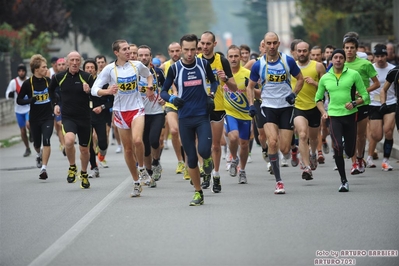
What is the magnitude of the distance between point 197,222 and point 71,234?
4.60ft

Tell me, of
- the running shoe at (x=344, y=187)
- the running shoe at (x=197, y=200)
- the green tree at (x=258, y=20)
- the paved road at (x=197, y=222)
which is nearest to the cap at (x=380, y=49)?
the paved road at (x=197, y=222)

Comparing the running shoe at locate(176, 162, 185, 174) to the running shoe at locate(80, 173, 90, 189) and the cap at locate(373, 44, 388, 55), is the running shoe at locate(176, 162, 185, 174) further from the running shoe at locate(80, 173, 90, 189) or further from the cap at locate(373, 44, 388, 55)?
the cap at locate(373, 44, 388, 55)

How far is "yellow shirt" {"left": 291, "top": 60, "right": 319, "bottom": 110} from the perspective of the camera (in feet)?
52.7

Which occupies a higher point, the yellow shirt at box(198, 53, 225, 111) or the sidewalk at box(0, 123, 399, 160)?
the yellow shirt at box(198, 53, 225, 111)

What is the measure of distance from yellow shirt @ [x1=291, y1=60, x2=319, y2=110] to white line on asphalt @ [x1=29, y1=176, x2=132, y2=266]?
10.6ft

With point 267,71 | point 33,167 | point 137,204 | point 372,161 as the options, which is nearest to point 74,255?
point 137,204

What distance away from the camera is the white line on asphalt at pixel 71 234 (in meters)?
9.31

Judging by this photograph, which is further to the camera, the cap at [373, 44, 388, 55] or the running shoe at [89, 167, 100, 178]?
the running shoe at [89, 167, 100, 178]

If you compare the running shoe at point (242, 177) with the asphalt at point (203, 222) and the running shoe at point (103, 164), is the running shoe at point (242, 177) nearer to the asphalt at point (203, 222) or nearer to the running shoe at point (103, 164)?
the asphalt at point (203, 222)

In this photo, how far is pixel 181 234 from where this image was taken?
10.4m

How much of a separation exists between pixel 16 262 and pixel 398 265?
3.28 m

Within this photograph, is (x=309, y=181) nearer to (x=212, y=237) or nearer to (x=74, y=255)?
(x=212, y=237)

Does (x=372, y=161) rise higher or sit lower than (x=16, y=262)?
lower

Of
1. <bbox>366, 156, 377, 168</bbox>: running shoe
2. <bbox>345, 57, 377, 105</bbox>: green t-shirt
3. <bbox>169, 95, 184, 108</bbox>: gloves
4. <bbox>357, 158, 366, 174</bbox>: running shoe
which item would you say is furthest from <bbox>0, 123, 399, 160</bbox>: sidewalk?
<bbox>169, 95, 184, 108</bbox>: gloves
